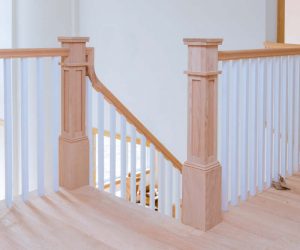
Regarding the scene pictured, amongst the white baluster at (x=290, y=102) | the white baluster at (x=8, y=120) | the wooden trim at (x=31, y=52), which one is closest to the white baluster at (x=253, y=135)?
the white baluster at (x=290, y=102)

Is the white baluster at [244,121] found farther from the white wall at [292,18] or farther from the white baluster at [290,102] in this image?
the white wall at [292,18]

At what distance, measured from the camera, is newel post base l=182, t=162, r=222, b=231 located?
2.69 metres

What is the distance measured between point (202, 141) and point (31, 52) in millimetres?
1223

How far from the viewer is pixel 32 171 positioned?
8195 mm

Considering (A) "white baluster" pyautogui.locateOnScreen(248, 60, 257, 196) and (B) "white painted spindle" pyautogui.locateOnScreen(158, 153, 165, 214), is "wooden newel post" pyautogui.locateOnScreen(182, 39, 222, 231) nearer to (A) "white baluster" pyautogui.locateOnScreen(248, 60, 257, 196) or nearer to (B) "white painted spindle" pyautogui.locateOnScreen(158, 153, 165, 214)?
(A) "white baluster" pyautogui.locateOnScreen(248, 60, 257, 196)

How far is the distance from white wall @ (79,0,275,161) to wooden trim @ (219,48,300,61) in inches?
68.4

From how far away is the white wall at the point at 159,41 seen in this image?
550 cm

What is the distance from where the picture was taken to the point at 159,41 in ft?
20.6

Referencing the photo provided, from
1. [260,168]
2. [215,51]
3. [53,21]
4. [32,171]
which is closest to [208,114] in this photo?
[215,51]

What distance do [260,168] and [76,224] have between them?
1351mm

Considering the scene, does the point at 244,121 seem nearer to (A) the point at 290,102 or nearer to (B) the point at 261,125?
(B) the point at 261,125

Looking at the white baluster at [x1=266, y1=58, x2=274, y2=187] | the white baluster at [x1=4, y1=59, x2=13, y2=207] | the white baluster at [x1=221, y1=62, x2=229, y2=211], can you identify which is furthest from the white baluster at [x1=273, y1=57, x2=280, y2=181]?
the white baluster at [x1=4, y1=59, x2=13, y2=207]

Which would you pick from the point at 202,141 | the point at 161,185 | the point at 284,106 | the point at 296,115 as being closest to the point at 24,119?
the point at 202,141

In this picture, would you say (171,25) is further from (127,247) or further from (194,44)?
(127,247)
